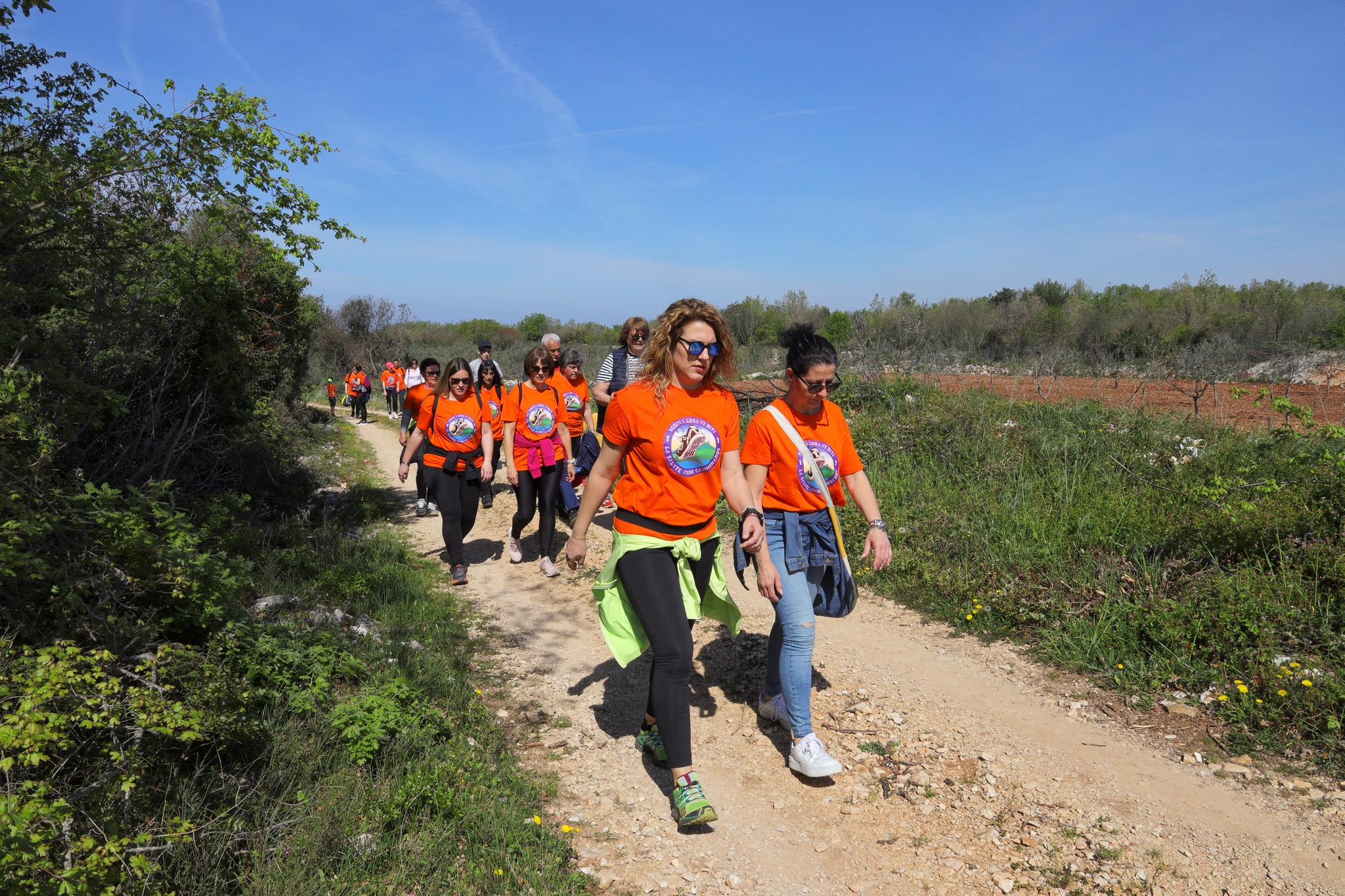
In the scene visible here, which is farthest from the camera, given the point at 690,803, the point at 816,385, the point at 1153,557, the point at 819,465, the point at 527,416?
the point at 527,416

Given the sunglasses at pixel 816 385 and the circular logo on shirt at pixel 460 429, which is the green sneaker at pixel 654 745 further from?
the circular logo on shirt at pixel 460 429

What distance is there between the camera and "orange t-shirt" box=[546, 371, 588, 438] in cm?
711

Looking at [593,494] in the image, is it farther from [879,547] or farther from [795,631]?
[879,547]

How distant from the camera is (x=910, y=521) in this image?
6.86 m

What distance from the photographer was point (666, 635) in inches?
123

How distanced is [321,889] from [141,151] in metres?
3.97

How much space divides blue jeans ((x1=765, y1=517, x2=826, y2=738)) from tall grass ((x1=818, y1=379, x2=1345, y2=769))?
2.08m

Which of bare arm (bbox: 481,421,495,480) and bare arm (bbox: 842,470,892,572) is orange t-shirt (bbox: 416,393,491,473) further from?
bare arm (bbox: 842,470,892,572)

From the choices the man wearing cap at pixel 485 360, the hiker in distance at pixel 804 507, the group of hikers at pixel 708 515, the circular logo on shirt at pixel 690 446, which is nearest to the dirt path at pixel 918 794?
the group of hikers at pixel 708 515

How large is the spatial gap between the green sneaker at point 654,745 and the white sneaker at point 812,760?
2.07 ft

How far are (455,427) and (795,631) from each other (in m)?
4.23

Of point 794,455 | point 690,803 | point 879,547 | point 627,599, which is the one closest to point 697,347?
point 794,455

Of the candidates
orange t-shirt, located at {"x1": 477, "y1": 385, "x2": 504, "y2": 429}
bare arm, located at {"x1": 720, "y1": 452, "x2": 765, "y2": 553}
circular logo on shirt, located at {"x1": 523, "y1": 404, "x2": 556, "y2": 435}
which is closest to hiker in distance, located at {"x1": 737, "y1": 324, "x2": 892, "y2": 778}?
bare arm, located at {"x1": 720, "y1": 452, "x2": 765, "y2": 553}

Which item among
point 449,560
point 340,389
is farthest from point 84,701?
point 340,389
